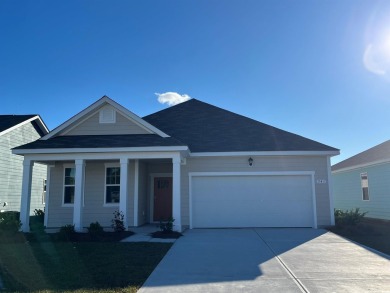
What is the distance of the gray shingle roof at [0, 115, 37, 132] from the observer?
18.0 metres

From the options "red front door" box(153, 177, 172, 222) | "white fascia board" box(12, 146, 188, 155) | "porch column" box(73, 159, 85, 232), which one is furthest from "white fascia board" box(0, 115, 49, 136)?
"red front door" box(153, 177, 172, 222)

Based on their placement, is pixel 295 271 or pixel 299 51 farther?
pixel 299 51

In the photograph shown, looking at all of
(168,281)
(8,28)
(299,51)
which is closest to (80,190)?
(8,28)

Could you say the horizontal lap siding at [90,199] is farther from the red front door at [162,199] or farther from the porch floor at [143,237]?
the red front door at [162,199]

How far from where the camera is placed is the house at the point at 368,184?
15992mm

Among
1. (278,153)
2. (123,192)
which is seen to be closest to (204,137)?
(278,153)

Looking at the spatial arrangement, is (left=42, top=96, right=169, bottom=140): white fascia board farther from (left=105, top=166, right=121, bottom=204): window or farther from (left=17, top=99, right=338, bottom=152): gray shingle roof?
(left=105, top=166, right=121, bottom=204): window

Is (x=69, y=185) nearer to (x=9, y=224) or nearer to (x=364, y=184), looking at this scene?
(x=9, y=224)

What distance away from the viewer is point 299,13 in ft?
35.7

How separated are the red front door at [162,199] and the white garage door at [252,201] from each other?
6.81 ft

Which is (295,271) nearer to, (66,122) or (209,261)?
(209,261)

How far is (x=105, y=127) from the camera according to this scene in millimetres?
13766

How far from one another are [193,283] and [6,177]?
1489 cm

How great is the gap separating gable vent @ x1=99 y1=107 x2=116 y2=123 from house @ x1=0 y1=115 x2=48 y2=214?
5.98m
